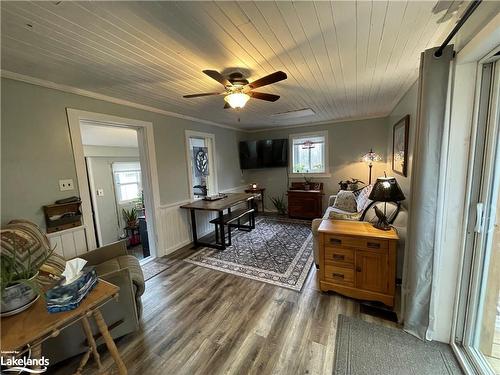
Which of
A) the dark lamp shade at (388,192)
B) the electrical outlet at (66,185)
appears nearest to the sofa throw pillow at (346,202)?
the dark lamp shade at (388,192)

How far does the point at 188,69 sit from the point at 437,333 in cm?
302

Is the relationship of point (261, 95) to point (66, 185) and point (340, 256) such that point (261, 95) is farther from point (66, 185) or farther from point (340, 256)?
point (66, 185)

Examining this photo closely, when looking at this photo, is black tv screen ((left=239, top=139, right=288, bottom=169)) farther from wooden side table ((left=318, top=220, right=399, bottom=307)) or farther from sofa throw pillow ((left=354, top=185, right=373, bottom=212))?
wooden side table ((left=318, top=220, right=399, bottom=307))

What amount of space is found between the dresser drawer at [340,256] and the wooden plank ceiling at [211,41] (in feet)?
5.97

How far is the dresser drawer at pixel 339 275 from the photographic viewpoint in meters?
2.07

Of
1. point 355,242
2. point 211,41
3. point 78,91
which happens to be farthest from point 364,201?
point 78,91

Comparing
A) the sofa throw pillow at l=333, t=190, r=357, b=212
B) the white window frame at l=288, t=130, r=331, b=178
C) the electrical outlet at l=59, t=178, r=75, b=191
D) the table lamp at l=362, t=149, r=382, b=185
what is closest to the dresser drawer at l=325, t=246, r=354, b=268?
the sofa throw pillow at l=333, t=190, r=357, b=212

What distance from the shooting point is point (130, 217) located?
488 cm

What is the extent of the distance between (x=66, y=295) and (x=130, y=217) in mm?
4176

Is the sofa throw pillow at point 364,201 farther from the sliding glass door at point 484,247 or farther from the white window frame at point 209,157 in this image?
the white window frame at point 209,157

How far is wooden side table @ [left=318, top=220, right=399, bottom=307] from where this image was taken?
1896 millimetres

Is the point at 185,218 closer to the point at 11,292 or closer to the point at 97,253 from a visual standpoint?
the point at 97,253

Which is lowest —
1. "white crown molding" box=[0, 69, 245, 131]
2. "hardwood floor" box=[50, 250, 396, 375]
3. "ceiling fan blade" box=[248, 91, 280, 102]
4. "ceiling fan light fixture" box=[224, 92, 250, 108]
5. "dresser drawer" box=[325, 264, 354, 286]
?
"hardwood floor" box=[50, 250, 396, 375]

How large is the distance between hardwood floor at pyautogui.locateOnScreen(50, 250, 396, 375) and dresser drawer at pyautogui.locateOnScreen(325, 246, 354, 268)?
39 centimetres
